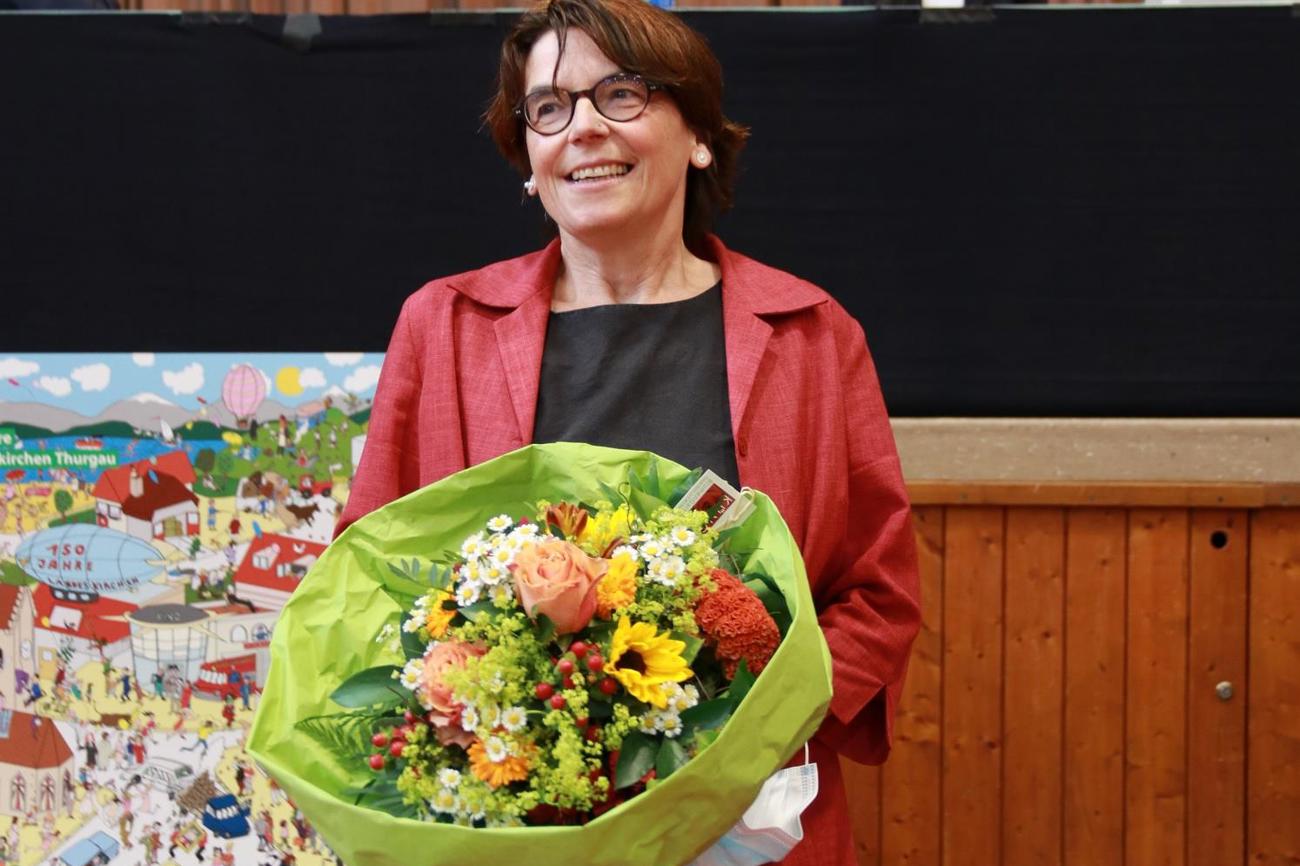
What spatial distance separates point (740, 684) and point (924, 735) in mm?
1544

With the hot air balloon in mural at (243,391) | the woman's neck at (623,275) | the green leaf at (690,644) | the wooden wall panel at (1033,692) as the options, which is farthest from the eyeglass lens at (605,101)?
the wooden wall panel at (1033,692)

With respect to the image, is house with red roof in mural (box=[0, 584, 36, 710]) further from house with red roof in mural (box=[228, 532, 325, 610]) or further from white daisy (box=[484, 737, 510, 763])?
white daisy (box=[484, 737, 510, 763])

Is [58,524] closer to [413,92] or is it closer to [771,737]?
[413,92]

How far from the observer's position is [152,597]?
93.0 inches

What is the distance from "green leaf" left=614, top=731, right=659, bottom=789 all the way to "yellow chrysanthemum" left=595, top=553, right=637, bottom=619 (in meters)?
0.10

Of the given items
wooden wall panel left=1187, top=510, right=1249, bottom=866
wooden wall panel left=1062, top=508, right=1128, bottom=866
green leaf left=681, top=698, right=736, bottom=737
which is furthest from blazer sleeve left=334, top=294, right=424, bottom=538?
wooden wall panel left=1187, top=510, right=1249, bottom=866

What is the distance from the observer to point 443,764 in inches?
40.8

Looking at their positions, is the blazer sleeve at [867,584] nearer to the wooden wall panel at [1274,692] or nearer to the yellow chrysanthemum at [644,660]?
the yellow chrysanthemum at [644,660]

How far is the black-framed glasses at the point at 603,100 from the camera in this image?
4.84 feet

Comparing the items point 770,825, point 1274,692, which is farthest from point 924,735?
point 770,825

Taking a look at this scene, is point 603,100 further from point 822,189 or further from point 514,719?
point 822,189

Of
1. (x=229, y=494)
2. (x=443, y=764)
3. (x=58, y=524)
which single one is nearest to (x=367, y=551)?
(x=443, y=764)

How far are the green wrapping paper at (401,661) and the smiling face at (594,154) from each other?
37cm

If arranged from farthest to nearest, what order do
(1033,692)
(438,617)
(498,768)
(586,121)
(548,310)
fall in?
(1033,692) < (548,310) < (586,121) < (438,617) < (498,768)
